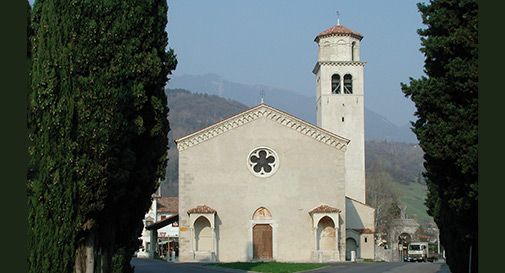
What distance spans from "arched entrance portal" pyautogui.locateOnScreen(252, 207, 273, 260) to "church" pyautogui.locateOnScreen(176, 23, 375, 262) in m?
Answer: 0.06

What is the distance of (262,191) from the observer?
49250 millimetres

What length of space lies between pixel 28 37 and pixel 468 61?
830 centimetres

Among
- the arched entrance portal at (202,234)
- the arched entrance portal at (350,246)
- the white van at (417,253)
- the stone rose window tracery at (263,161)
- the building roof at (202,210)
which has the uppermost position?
the stone rose window tracery at (263,161)

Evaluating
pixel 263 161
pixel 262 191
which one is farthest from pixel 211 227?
pixel 263 161

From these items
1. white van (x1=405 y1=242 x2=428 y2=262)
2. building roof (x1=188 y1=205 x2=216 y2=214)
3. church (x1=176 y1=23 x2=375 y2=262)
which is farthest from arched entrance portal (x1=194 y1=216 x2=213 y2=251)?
white van (x1=405 y1=242 x2=428 y2=262)

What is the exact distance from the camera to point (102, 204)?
50.1 feet

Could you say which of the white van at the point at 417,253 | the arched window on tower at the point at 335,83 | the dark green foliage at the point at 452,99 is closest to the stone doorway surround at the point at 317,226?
the arched window on tower at the point at 335,83

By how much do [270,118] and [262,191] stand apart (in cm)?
465

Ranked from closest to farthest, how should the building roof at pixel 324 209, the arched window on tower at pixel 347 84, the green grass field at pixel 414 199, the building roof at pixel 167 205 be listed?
the building roof at pixel 324 209, the arched window on tower at pixel 347 84, the building roof at pixel 167 205, the green grass field at pixel 414 199

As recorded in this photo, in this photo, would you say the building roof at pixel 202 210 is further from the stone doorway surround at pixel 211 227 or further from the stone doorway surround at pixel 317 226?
the stone doorway surround at pixel 317 226

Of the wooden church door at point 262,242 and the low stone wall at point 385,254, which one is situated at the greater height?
the wooden church door at point 262,242

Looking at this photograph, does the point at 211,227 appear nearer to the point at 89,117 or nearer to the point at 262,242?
the point at 262,242

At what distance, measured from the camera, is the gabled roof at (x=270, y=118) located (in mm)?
49500

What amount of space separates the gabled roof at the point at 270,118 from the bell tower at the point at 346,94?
25.2ft
